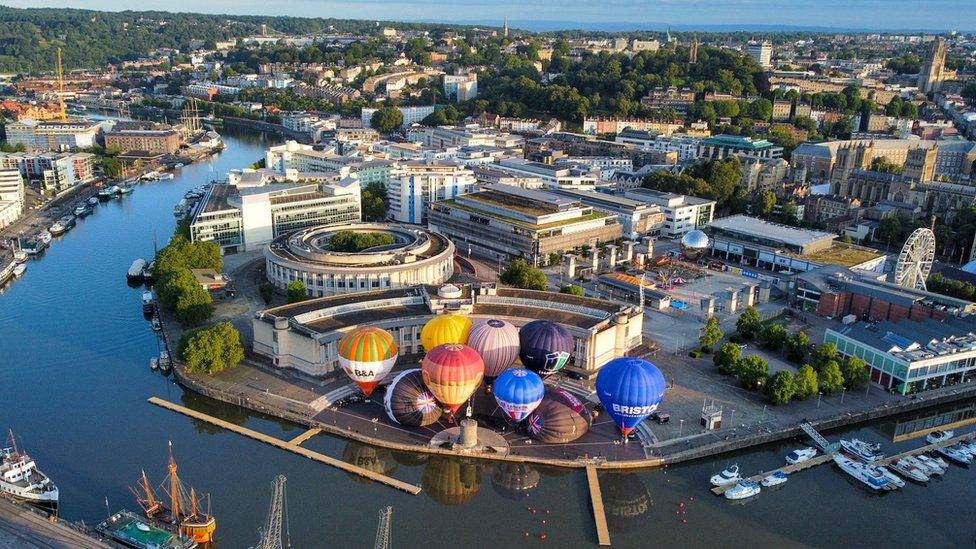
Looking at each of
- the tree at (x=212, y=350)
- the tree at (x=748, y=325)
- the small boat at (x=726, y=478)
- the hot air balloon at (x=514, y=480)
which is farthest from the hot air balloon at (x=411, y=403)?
the tree at (x=748, y=325)

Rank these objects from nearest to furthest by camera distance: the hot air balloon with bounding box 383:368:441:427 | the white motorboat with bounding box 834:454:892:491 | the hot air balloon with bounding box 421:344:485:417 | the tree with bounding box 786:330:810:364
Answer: the white motorboat with bounding box 834:454:892:491 < the hot air balloon with bounding box 421:344:485:417 < the hot air balloon with bounding box 383:368:441:427 < the tree with bounding box 786:330:810:364

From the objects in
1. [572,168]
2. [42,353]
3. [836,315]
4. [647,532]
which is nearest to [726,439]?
[647,532]

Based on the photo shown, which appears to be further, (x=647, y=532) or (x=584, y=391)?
(x=584, y=391)

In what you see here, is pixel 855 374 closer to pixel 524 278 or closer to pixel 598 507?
pixel 598 507

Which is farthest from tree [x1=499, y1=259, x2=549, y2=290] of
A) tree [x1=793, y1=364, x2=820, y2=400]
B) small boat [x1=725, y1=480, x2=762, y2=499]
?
small boat [x1=725, y1=480, x2=762, y2=499]

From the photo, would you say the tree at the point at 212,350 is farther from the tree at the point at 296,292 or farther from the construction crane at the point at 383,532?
the construction crane at the point at 383,532

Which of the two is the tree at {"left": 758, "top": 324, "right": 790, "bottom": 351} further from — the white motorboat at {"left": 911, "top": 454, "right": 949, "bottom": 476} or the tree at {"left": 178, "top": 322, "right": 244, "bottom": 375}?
the tree at {"left": 178, "top": 322, "right": 244, "bottom": 375}

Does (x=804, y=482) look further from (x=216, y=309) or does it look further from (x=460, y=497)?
(x=216, y=309)
